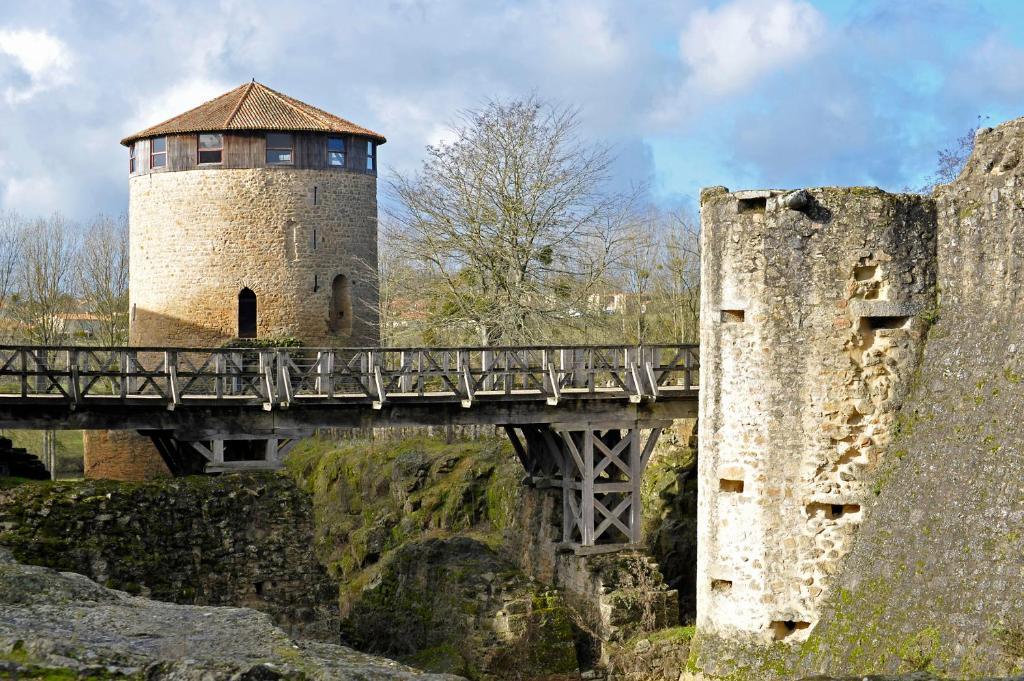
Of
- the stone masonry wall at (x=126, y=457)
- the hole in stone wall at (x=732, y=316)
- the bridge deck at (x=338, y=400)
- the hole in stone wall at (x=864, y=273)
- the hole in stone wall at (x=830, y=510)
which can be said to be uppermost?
the hole in stone wall at (x=864, y=273)

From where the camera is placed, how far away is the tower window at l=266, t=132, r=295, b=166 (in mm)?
33406

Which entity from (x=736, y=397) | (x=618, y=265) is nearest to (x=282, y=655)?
(x=736, y=397)

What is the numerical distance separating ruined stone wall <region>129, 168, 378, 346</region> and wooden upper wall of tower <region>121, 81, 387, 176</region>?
281mm

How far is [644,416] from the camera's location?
20.9 metres

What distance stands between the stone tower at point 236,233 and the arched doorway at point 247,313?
0.02 metres

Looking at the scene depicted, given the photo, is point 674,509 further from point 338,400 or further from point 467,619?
point 338,400

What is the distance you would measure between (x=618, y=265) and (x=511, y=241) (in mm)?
3877

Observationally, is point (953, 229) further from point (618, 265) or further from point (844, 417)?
point (618, 265)

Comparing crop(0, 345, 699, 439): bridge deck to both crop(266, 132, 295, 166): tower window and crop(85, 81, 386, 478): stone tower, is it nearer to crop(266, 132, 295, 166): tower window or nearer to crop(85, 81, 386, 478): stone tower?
crop(85, 81, 386, 478): stone tower

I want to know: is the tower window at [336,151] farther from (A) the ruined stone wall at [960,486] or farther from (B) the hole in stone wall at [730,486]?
(A) the ruined stone wall at [960,486]

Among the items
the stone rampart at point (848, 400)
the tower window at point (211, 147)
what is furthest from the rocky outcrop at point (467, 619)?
the tower window at point (211, 147)

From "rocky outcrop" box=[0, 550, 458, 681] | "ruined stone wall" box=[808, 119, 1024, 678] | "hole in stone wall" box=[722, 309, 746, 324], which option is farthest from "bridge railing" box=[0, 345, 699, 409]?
"rocky outcrop" box=[0, 550, 458, 681]

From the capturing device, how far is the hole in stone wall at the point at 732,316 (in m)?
13.7

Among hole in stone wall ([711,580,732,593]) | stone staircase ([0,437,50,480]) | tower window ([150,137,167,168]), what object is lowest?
hole in stone wall ([711,580,732,593])
